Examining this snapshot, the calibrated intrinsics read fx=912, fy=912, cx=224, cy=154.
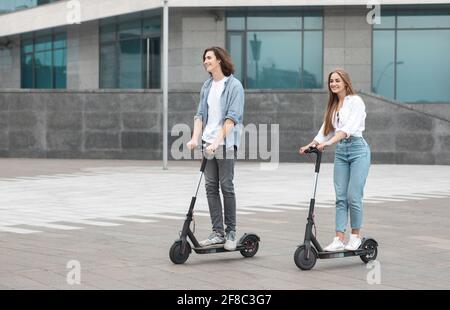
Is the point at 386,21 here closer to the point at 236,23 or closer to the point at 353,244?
the point at 236,23

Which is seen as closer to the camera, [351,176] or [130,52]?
[351,176]

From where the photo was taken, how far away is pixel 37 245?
908 centimetres

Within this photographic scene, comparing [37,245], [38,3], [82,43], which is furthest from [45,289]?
[38,3]

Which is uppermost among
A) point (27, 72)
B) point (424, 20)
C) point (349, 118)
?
point (424, 20)

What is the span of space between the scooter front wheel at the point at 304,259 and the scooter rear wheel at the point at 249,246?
80 centimetres

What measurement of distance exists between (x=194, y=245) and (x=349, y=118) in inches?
69.0

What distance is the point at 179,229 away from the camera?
35.1ft

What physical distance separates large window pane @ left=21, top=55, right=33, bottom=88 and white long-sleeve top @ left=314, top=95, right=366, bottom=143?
34.6 m

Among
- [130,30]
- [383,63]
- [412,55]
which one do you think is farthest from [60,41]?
[412,55]

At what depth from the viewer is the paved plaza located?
712cm

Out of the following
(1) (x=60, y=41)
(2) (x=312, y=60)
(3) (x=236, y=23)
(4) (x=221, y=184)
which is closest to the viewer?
(4) (x=221, y=184)

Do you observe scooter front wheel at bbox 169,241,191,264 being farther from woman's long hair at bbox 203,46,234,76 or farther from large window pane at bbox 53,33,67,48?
large window pane at bbox 53,33,67,48
